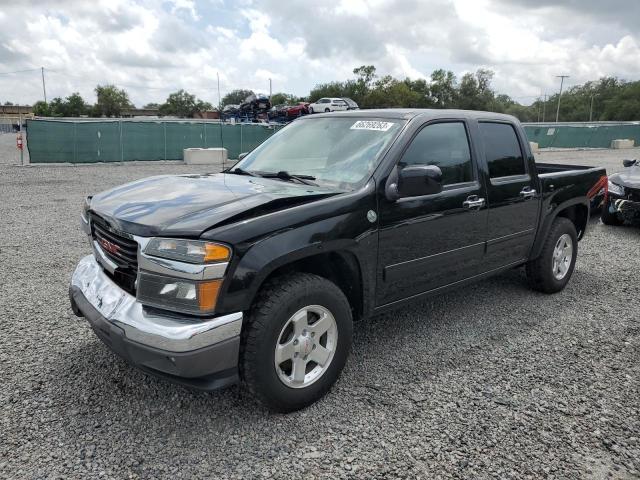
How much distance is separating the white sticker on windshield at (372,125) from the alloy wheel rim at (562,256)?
2.51 metres

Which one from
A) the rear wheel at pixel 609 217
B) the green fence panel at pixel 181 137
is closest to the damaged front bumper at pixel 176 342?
the rear wheel at pixel 609 217

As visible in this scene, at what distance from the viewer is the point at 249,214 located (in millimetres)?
2744

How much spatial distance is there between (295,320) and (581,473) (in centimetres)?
167

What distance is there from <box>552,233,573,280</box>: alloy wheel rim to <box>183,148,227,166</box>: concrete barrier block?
1787 cm

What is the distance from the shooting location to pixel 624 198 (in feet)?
27.7

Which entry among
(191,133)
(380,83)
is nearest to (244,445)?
(191,133)

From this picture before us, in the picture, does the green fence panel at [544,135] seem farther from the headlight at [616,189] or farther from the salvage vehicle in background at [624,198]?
the headlight at [616,189]

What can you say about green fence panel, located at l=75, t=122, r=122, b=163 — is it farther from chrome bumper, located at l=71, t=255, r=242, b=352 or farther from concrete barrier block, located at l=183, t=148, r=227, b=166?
chrome bumper, located at l=71, t=255, r=242, b=352

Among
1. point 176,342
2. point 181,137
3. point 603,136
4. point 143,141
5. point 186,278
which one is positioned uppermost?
point 603,136

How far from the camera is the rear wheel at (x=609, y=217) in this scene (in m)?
8.82

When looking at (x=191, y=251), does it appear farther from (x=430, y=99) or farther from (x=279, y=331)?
(x=430, y=99)

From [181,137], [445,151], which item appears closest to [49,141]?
[181,137]

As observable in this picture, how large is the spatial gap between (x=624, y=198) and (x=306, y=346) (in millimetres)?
7708

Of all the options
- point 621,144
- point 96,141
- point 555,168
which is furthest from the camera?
point 621,144
